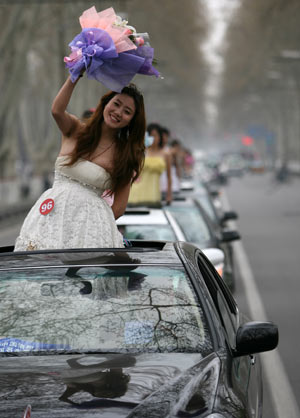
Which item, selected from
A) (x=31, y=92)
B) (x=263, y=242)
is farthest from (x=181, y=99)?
(x=263, y=242)

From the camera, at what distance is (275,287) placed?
13.5m

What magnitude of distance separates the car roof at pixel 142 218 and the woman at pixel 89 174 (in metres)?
3.17

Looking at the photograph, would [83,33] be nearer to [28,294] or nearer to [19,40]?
[28,294]

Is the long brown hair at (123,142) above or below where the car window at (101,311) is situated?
above

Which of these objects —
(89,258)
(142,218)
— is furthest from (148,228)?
(89,258)

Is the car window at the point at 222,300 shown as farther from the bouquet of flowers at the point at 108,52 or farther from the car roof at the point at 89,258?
the bouquet of flowers at the point at 108,52

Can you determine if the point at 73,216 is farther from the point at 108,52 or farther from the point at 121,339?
the point at 121,339

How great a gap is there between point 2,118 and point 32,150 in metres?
29.7

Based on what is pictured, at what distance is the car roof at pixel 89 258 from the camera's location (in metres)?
4.82

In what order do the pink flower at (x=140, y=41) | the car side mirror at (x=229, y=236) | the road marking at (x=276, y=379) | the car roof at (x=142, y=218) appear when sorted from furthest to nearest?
the car side mirror at (x=229, y=236), the car roof at (x=142, y=218), the road marking at (x=276, y=379), the pink flower at (x=140, y=41)

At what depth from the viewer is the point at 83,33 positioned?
6.07 m

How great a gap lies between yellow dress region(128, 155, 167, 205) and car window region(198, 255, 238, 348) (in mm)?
6134

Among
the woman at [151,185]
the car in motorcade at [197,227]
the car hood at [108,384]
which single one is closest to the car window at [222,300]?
the car hood at [108,384]

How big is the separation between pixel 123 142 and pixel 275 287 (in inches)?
303
